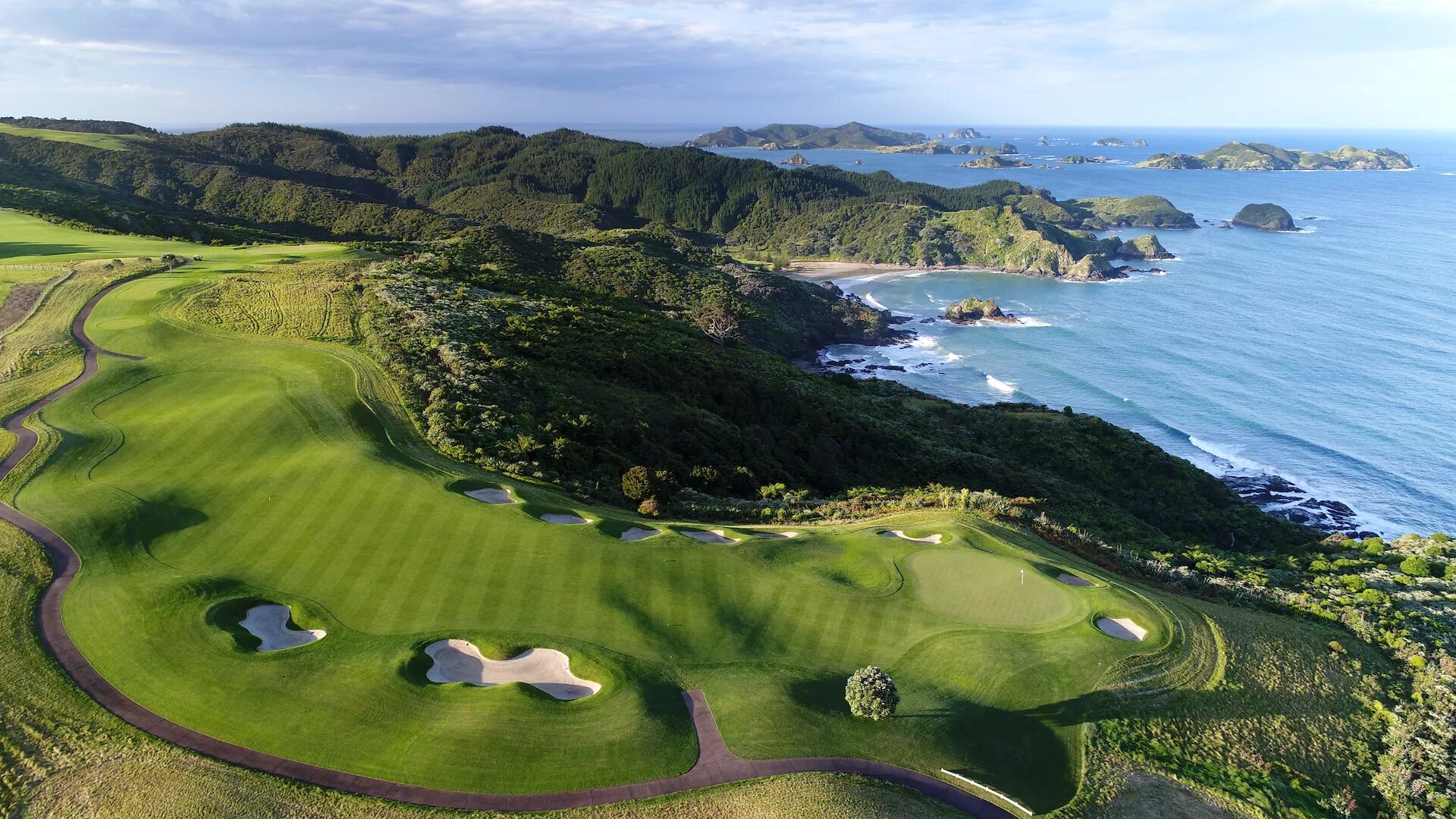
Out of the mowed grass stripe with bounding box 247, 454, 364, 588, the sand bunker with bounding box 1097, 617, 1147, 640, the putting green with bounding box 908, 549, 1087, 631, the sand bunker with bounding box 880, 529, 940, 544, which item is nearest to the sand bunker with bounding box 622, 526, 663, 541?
the mowed grass stripe with bounding box 247, 454, 364, 588

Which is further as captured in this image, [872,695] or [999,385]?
[999,385]

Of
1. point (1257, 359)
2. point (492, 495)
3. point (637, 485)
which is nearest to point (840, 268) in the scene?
point (1257, 359)

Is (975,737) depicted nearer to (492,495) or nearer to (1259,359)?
(492,495)

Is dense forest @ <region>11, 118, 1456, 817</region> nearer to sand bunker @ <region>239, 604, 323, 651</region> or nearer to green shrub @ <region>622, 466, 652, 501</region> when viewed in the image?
green shrub @ <region>622, 466, 652, 501</region>

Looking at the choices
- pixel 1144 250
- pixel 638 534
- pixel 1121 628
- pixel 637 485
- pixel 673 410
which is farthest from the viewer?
pixel 1144 250

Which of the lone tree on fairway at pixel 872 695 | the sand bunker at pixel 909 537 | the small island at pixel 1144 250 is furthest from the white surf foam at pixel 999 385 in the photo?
the small island at pixel 1144 250

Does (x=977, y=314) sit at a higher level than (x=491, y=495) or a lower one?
lower
